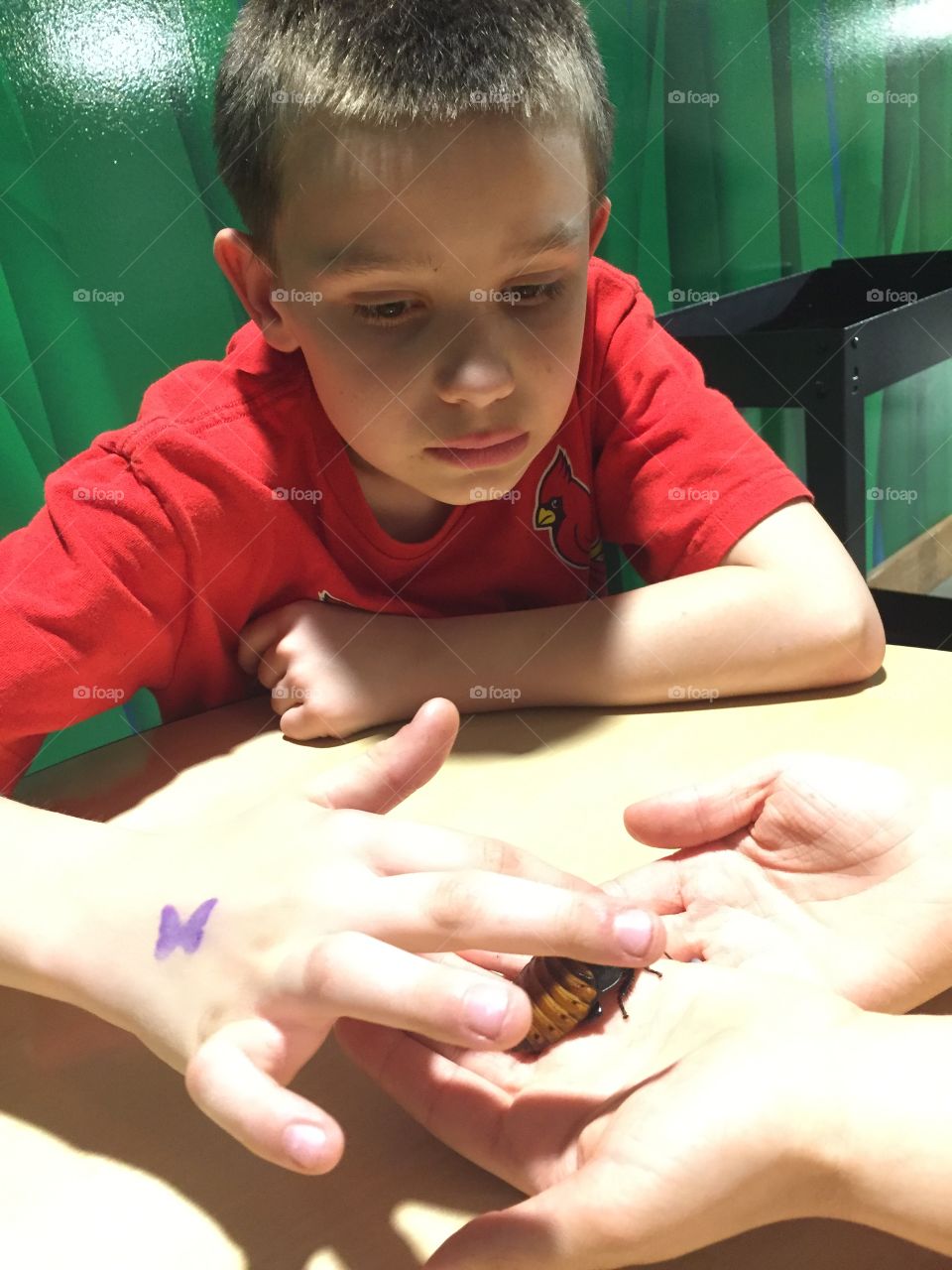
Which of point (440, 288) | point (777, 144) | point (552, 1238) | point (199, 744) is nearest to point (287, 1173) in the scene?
point (552, 1238)

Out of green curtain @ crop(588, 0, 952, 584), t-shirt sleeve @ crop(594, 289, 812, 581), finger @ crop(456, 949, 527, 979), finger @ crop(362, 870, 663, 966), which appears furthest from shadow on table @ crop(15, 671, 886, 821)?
green curtain @ crop(588, 0, 952, 584)

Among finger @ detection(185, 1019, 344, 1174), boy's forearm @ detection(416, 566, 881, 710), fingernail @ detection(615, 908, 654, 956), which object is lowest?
boy's forearm @ detection(416, 566, 881, 710)

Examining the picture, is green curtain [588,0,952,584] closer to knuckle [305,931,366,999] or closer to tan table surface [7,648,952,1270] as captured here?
tan table surface [7,648,952,1270]

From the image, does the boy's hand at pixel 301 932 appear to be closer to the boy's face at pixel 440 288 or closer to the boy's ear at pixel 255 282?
the boy's face at pixel 440 288

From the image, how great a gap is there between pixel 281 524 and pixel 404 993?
0.64m

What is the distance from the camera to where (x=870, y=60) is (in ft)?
7.79

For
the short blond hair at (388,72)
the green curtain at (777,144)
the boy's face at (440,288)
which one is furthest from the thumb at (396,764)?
the green curtain at (777,144)

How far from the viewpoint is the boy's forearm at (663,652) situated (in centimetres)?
96

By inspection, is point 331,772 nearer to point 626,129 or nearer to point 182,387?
point 182,387

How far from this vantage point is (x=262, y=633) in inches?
40.6

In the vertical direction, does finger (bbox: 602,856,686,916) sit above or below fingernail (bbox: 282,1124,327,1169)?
below

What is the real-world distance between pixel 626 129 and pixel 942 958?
181 centimetres

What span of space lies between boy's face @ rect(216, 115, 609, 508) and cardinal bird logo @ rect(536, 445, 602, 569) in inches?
7.0

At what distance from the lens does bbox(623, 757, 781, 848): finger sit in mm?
675
